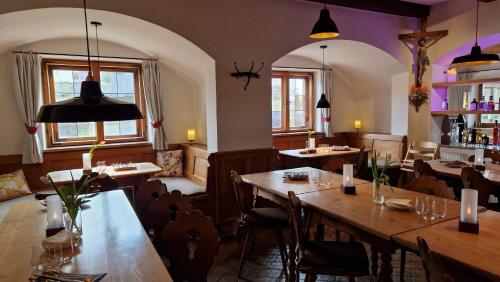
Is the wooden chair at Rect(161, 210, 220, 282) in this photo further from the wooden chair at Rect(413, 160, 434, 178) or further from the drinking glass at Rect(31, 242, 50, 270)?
the wooden chair at Rect(413, 160, 434, 178)

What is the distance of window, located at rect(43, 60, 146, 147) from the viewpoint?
15.1 feet

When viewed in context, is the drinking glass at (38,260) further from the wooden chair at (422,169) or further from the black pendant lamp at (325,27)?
the wooden chair at (422,169)

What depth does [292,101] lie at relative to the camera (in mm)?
6535

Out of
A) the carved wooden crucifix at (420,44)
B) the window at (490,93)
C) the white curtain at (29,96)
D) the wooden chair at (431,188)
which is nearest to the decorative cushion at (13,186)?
the white curtain at (29,96)

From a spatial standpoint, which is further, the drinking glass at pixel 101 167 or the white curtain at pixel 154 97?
the white curtain at pixel 154 97

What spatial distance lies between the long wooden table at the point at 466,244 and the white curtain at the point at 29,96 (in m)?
4.44

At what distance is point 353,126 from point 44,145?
5.69 meters

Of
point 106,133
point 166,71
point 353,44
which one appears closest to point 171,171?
point 106,133

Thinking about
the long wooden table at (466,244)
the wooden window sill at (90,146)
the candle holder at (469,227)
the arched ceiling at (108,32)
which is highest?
the arched ceiling at (108,32)

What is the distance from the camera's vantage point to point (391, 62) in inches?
209

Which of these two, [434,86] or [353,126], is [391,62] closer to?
[434,86]

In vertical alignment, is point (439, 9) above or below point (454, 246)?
above

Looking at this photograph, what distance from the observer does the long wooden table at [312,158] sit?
16.3 feet

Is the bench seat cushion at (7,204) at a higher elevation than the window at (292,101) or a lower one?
lower
